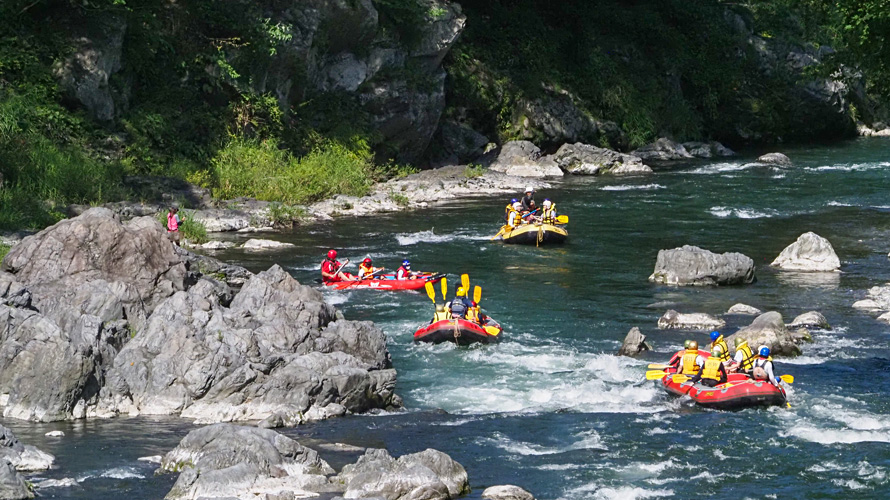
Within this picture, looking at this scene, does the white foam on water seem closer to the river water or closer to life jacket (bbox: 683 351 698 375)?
the river water

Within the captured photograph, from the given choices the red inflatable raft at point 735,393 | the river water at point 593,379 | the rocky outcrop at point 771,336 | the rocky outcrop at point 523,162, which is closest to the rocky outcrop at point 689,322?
the river water at point 593,379

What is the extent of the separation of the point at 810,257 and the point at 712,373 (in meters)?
11.0

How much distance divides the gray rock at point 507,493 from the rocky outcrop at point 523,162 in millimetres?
32999

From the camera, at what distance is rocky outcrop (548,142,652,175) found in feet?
155

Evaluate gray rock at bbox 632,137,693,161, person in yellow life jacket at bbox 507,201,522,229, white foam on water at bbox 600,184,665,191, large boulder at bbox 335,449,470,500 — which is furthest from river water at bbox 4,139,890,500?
gray rock at bbox 632,137,693,161

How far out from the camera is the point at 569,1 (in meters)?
56.9

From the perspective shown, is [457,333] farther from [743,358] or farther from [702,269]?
[702,269]

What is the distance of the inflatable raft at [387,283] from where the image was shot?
25578 millimetres

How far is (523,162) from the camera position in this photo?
4656 centimetres

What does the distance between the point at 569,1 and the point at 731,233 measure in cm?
2714

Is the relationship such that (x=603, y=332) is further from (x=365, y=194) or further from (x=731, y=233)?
(x=365, y=194)

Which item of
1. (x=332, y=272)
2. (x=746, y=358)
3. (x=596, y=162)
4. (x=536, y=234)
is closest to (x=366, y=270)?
(x=332, y=272)

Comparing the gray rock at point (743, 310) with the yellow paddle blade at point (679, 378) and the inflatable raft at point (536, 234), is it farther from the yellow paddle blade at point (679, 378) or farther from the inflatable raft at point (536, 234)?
the inflatable raft at point (536, 234)

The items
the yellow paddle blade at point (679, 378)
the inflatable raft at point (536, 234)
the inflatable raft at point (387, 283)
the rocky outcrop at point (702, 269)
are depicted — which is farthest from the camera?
the inflatable raft at point (536, 234)
